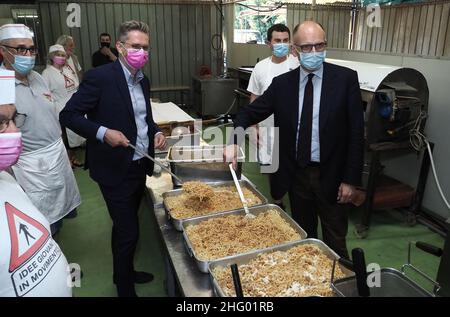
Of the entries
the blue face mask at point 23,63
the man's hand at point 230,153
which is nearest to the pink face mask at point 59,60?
the blue face mask at point 23,63

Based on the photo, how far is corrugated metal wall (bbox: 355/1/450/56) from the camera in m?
4.02

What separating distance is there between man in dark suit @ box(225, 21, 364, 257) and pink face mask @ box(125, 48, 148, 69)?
0.59 meters

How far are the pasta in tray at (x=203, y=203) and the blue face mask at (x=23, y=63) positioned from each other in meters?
1.16

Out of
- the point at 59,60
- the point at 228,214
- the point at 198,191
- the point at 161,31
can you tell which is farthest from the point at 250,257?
the point at 161,31

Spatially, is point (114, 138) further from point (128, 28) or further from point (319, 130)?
point (319, 130)

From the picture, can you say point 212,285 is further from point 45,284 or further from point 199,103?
point 199,103

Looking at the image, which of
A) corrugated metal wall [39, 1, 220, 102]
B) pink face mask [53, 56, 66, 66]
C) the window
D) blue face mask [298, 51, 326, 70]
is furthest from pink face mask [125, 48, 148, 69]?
corrugated metal wall [39, 1, 220, 102]

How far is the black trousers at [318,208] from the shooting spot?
182 centimetres

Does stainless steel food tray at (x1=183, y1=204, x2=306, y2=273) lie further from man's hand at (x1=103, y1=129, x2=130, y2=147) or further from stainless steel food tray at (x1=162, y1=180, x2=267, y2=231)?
man's hand at (x1=103, y1=129, x2=130, y2=147)

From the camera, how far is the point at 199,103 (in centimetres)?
679

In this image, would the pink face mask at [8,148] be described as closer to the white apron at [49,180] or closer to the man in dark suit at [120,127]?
the man in dark suit at [120,127]

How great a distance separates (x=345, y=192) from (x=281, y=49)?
1.61 meters

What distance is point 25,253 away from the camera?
95 centimetres
